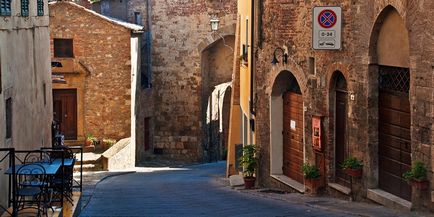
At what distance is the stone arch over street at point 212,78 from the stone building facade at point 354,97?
1561 centimetres

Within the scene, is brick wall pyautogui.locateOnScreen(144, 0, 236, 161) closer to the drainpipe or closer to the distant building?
the distant building

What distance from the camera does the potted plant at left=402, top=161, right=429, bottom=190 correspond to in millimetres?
11703

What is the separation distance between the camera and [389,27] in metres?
13.2

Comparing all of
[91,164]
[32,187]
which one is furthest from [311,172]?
[91,164]

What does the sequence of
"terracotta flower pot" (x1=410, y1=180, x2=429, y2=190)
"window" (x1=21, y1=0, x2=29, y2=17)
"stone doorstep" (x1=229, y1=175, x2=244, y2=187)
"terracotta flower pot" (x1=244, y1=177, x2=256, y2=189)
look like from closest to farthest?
1. "terracotta flower pot" (x1=410, y1=180, x2=429, y2=190)
2. "window" (x1=21, y1=0, x2=29, y2=17)
3. "terracotta flower pot" (x1=244, y1=177, x2=256, y2=189)
4. "stone doorstep" (x1=229, y1=175, x2=244, y2=187)

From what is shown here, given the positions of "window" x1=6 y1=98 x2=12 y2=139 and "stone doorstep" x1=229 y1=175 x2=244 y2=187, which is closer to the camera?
"window" x1=6 y1=98 x2=12 y2=139

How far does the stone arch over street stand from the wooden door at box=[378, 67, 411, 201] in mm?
21082

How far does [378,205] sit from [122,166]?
56.0ft

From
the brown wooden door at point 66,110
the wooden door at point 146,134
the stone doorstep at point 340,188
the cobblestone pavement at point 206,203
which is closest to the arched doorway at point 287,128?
the cobblestone pavement at point 206,203

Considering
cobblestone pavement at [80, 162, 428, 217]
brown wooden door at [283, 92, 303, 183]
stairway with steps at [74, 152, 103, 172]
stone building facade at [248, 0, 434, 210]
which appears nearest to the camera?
stone building facade at [248, 0, 434, 210]

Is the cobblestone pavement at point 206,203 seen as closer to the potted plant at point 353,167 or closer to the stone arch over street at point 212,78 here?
the potted plant at point 353,167

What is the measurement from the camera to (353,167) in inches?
560

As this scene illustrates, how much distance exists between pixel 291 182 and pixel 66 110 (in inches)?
588

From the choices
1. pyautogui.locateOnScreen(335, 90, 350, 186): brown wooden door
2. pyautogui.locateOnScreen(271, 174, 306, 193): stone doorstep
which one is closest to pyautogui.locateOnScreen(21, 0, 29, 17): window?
pyautogui.locateOnScreen(335, 90, 350, 186): brown wooden door
